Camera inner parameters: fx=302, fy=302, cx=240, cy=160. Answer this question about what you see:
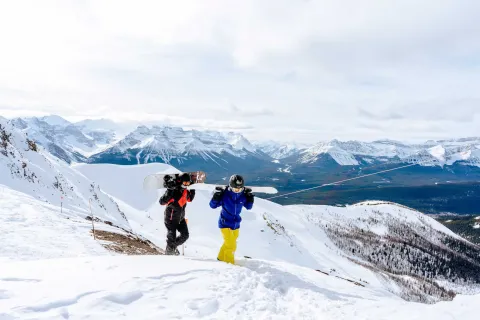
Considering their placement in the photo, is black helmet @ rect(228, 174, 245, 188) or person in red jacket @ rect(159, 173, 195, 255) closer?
black helmet @ rect(228, 174, 245, 188)

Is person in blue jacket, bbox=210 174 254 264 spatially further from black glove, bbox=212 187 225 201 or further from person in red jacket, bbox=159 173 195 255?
person in red jacket, bbox=159 173 195 255

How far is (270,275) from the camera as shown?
1016 cm

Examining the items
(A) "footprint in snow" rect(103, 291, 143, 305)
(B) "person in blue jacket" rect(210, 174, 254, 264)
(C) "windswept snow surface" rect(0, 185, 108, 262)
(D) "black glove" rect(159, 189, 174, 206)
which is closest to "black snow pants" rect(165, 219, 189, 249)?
(D) "black glove" rect(159, 189, 174, 206)

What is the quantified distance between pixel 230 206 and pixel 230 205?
0.12 feet

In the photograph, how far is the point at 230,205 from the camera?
11422 millimetres

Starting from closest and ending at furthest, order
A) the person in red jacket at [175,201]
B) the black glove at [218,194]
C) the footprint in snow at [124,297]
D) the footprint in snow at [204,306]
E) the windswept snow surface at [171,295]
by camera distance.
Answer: the windswept snow surface at [171,295] → the footprint in snow at [124,297] → the footprint in snow at [204,306] → the black glove at [218,194] → the person in red jacket at [175,201]

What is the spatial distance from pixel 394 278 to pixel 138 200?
112 metres

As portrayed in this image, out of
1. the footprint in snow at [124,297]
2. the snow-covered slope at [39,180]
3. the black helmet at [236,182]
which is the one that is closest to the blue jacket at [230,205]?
the black helmet at [236,182]

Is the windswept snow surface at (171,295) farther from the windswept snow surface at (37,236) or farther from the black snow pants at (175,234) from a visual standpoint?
the windswept snow surface at (37,236)

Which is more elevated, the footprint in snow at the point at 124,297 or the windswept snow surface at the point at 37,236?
the footprint in snow at the point at 124,297

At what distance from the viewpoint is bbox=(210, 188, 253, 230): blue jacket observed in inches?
449

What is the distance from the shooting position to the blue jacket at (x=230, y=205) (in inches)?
449

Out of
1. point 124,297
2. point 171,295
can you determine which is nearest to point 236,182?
point 171,295

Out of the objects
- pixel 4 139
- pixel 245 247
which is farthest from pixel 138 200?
pixel 4 139
